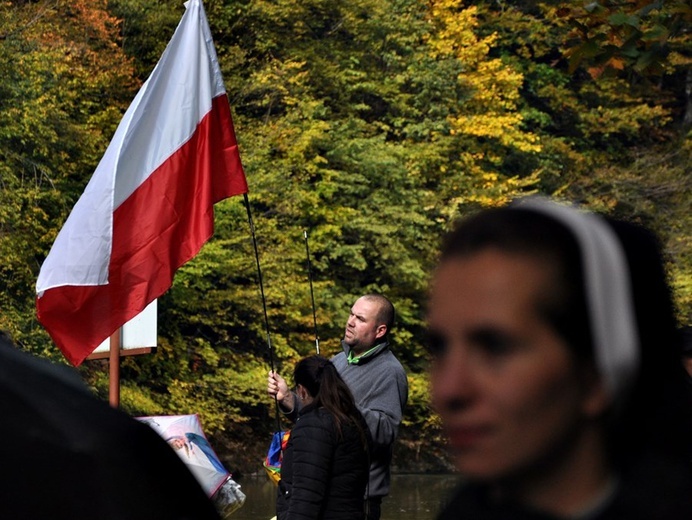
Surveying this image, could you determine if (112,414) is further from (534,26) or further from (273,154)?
(534,26)

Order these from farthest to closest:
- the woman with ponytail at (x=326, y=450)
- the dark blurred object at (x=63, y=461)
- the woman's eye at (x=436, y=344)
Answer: the woman with ponytail at (x=326, y=450), the woman's eye at (x=436, y=344), the dark blurred object at (x=63, y=461)

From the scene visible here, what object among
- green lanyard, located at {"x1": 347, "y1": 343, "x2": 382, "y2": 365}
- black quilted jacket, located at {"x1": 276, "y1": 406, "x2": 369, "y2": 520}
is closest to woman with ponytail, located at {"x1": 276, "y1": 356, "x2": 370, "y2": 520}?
black quilted jacket, located at {"x1": 276, "y1": 406, "x2": 369, "y2": 520}

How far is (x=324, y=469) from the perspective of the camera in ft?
19.8

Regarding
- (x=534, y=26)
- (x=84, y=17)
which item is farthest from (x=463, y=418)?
(x=534, y=26)

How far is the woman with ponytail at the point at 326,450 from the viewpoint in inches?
237

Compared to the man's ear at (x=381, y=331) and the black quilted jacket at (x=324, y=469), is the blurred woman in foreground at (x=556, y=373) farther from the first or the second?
the man's ear at (x=381, y=331)

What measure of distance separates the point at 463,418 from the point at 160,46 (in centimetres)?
2958

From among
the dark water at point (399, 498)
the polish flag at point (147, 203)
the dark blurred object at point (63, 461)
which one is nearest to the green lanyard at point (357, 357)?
the polish flag at point (147, 203)

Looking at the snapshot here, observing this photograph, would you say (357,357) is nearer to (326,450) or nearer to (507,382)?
(326,450)

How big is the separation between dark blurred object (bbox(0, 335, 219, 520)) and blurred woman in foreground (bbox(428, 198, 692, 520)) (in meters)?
0.24

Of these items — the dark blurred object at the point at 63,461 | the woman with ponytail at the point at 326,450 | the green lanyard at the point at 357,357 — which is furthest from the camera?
the green lanyard at the point at 357,357

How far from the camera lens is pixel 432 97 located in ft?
109

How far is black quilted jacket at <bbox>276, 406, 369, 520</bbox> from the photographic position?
6016mm

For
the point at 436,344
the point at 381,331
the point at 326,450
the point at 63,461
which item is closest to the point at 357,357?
the point at 381,331
